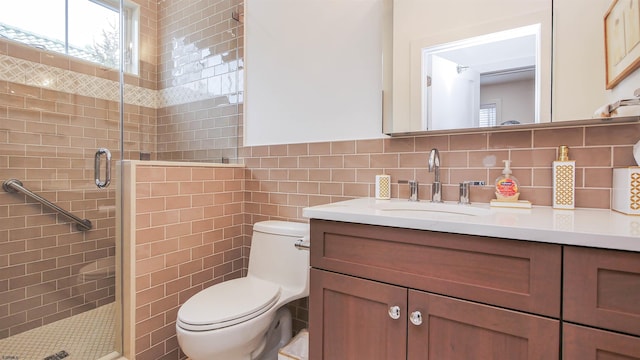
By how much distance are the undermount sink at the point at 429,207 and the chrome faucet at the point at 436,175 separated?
0.05m

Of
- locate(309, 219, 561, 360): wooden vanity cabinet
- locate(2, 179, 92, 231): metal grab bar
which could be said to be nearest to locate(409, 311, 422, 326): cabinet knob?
locate(309, 219, 561, 360): wooden vanity cabinet

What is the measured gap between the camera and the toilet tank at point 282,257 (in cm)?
149

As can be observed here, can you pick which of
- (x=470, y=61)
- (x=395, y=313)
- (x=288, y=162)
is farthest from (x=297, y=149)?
(x=395, y=313)

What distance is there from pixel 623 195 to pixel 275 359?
163 cm

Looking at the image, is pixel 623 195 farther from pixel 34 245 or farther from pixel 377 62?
pixel 34 245

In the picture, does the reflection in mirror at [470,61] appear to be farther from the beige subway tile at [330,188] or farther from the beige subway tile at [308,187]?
the beige subway tile at [308,187]

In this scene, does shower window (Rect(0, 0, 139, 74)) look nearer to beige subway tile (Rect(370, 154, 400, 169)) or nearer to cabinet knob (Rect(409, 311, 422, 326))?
beige subway tile (Rect(370, 154, 400, 169))

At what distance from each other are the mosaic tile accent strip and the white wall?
0.66 ft

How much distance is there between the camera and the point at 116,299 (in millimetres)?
1468

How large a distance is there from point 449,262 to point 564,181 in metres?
0.62

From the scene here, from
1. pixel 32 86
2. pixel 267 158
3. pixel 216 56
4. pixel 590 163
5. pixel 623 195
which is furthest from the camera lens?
pixel 216 56

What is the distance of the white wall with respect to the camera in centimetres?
150

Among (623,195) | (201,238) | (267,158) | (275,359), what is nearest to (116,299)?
(201,238)

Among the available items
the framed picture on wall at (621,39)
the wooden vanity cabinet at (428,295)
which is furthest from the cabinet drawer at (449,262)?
the framed picture on wall at (621,39)
